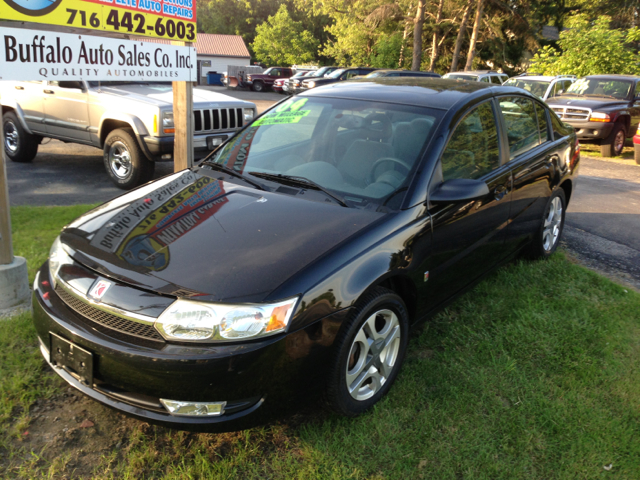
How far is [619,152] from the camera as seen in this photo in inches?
485

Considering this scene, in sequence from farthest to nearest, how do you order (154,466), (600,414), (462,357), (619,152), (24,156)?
(619,152) < (24,156) < (462,357) < (600,414) < (154,466)

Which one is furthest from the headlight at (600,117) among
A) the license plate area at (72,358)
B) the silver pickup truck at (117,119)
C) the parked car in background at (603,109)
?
the license plate area at (72,358)

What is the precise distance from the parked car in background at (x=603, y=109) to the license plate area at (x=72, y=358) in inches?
465

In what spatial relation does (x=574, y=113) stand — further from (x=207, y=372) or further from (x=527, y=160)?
(x=207, y=372)

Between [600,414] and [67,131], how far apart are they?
7.53 metres

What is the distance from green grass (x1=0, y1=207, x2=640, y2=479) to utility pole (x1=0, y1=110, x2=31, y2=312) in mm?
187

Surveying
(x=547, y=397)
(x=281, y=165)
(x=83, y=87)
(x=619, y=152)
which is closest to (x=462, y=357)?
(x=547, y=397)

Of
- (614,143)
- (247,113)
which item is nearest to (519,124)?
(247,113)

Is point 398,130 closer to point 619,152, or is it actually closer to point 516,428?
point 516,428

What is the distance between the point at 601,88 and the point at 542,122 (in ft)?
33.7

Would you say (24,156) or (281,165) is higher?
(281,165)

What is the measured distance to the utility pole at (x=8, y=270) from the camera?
11.7 feet

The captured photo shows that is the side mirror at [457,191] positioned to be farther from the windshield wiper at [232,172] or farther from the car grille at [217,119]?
the car grille at [217,119]

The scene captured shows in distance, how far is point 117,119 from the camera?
7094mm
